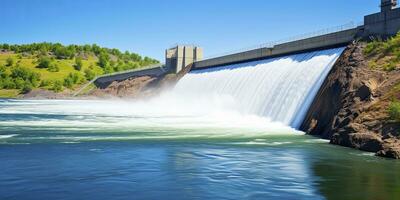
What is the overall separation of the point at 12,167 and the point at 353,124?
1808 cm

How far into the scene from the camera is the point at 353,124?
28172 mm

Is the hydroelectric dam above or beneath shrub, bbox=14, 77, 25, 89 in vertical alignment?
beneath

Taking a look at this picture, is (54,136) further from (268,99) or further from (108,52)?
(108,52)

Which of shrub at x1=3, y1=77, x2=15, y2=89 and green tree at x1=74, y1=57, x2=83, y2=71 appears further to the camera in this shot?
green tree at x1=74, y1=57, x2=83, y2=71

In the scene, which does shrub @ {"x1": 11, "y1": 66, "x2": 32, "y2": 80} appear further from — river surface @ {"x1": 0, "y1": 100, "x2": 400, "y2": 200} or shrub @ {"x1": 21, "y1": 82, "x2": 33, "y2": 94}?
river surface @ {"x1": 0, "y1": 100, "x2": 400, "y2": 200}

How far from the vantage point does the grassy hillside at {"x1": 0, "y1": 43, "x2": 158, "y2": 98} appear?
5664 inches

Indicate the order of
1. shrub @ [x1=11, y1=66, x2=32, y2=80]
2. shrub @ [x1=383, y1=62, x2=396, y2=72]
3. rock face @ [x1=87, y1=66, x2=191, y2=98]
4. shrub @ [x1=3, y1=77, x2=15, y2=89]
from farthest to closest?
shrub @ [x1=11, y1=66, x2=32, y2=80]
shrub @ [x1=3, y1=77, x2=15, y2=89]
rock face @ [x1=87, y1=66, x2=191, y2=98]
shrub @ [x1=383, y1=62, x2=396, y2=72]

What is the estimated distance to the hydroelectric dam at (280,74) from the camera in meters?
39.2

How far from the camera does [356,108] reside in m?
29.9

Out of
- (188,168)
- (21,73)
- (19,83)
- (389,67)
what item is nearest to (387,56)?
(389,67)

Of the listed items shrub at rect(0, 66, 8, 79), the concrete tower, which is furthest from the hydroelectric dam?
shrub at rect(0, 66, 8, 79)

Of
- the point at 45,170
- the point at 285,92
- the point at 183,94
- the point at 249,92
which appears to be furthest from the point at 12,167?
the point at 183,94

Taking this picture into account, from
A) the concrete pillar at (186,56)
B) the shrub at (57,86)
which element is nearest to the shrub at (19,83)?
the shrub at (57,86)

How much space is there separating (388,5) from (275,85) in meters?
→ 12.8
